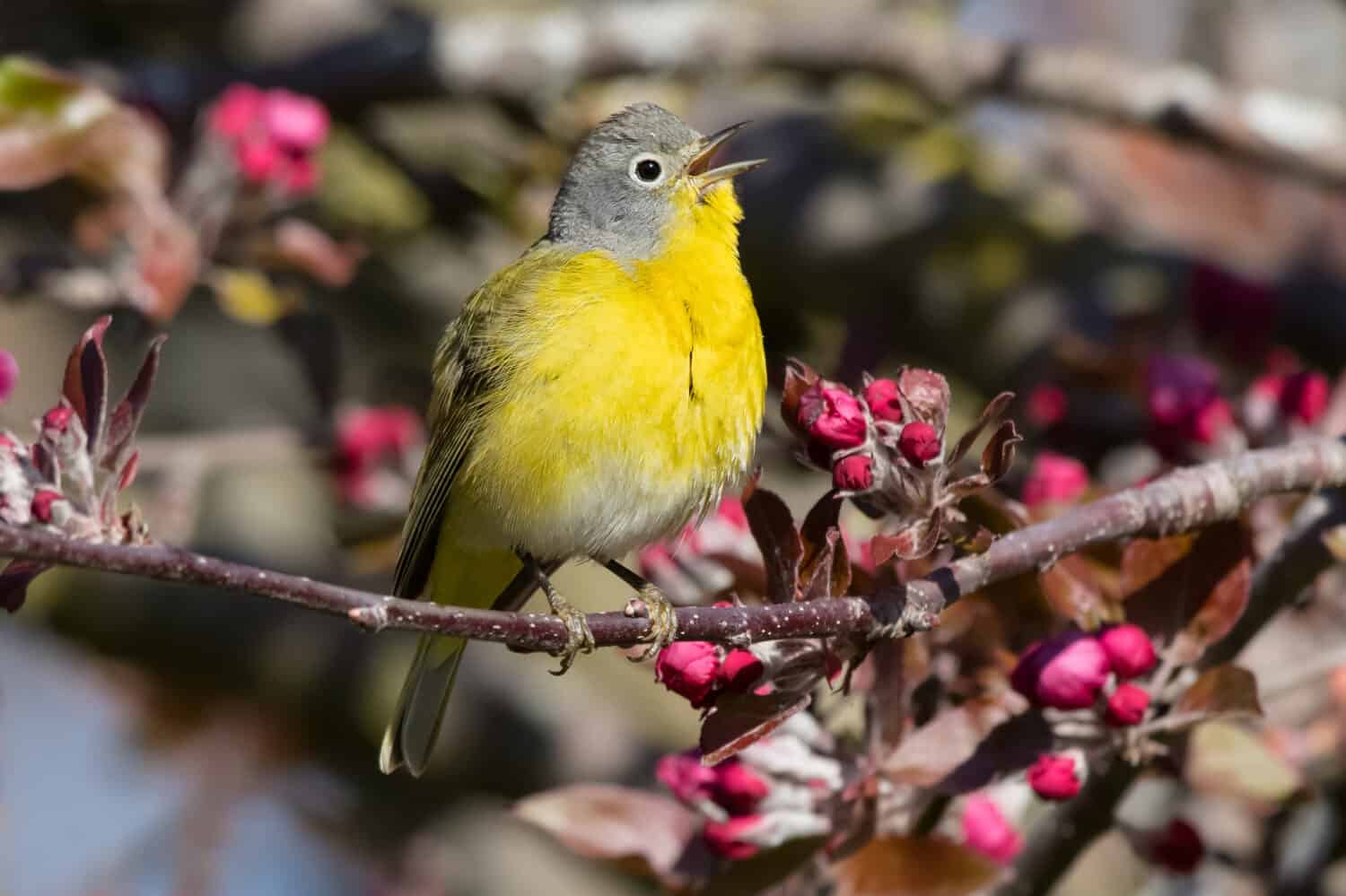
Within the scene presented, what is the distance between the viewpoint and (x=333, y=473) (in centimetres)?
435

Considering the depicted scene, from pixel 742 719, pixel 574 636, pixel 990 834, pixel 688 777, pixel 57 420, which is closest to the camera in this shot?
pixel 57 420

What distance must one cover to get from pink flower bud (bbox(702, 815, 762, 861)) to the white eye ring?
1.54 metres

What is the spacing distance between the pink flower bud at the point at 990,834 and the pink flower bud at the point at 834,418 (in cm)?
92

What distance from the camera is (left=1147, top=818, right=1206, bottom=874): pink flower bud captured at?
2834mm

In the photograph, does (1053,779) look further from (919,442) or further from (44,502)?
(44,502)

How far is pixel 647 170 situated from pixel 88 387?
6.15 ft

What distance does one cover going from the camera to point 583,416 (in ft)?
9.75

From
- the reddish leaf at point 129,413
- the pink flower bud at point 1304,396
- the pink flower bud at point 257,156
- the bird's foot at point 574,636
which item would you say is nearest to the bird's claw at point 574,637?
the bird's foot at point 574,636

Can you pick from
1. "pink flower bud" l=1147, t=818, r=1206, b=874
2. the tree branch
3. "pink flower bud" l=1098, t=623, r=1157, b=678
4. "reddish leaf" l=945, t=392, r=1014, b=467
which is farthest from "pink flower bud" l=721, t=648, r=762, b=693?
the tree branch

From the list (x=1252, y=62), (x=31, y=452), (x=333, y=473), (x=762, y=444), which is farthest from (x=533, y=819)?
(x=1252, y=62)

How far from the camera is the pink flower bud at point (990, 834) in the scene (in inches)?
109

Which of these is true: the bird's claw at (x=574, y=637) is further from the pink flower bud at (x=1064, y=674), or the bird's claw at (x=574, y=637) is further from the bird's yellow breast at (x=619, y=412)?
the pink flower bud at (x=1064, y=674)

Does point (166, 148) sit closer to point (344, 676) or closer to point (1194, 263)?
point (344, 676)

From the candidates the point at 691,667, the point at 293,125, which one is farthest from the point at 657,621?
the point at 293,125
